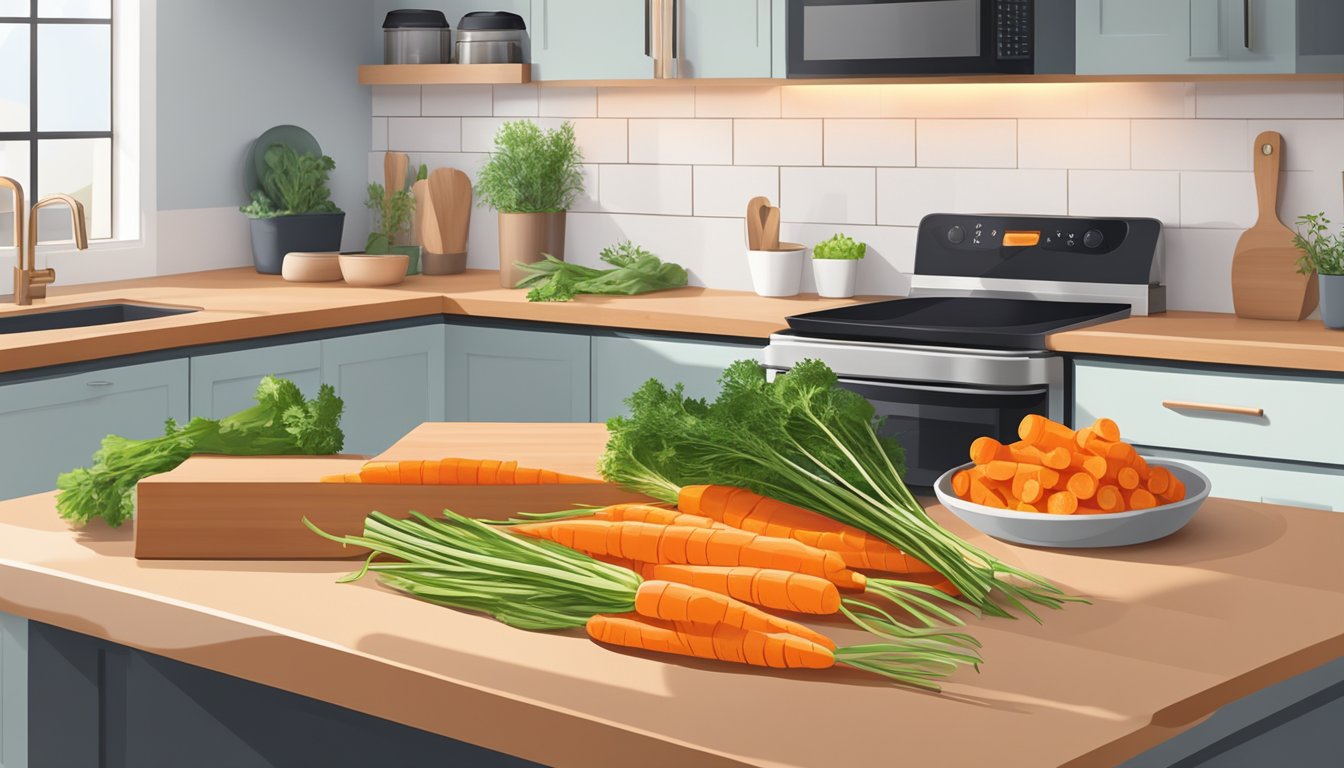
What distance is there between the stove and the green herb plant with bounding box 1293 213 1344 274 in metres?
0.35

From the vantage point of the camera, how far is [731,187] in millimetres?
4684

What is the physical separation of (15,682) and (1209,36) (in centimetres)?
287

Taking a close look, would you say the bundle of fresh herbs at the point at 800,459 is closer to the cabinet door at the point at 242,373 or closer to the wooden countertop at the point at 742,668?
the wooden countertop at the point at 742,668

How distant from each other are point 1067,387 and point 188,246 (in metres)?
2.73

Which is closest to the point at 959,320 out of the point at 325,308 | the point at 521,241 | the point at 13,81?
the point at 521,241

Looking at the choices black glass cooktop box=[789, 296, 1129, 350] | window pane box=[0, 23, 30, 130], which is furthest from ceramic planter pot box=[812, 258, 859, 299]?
window pane box=[0, 23, 30, 130]

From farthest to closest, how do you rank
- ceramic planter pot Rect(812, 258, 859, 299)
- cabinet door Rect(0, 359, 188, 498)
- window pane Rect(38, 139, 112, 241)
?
window pane Rect(38, 139, 112, 241) < ceramic planter pot Rect(812, 258, 859, 299) < cabinet door Rect(0, 359, 188, 498)

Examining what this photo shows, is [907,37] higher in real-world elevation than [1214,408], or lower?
higher

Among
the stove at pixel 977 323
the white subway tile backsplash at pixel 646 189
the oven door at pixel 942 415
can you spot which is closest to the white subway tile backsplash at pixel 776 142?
the white subway tile backsplash at pixel 646 189

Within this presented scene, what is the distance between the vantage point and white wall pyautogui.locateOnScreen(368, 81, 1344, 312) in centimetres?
389

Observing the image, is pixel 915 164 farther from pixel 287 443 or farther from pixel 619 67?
pixel 287 443

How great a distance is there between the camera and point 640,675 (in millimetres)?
1299

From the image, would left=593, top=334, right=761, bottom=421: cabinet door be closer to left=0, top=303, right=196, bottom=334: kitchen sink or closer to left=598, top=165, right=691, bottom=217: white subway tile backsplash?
left=598, top=165, right=691, bottom=217: white subway tile backsplash

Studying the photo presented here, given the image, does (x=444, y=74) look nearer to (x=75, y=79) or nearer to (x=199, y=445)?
(x=199, y=445)
